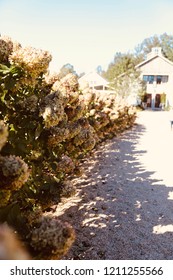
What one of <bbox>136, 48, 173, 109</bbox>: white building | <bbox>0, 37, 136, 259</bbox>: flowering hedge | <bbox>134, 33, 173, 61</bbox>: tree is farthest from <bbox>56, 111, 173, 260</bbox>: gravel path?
<bbox>134, 33, 173, 61</bbox>: tree

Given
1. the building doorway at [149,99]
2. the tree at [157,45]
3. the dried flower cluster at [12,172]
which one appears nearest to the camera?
the dried flower cluster at [12,172]

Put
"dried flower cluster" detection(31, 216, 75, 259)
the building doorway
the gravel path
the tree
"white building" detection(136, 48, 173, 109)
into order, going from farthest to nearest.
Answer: the tree, the building doorway, "white building" detection(136, 48, 173, 109), the gravel path, "dried flower cluster" detection(31, 216, 75, 259)

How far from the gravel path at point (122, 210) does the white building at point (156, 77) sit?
3787cm

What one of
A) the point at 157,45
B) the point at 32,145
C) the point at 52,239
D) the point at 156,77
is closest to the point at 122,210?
the point at 32,145

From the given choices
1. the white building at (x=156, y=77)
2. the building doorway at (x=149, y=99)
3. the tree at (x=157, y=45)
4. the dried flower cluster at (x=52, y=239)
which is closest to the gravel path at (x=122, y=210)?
the dried flower cluster at (x=52, y=239)

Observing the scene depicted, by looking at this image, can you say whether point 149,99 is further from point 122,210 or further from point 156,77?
point 122,210

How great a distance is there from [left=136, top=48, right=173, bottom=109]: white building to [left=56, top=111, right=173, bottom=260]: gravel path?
124 ft

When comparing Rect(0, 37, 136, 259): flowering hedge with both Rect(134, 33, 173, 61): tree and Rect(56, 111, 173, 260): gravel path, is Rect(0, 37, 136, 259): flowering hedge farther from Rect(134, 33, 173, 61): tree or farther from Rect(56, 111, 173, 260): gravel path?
Rect(134, 33, 173, 61): tree

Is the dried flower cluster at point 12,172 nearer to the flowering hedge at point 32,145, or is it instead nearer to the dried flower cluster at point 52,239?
the flowering hedge at point 32,145

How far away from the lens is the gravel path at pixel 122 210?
13.7ft

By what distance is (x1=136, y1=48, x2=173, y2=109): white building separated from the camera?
45594 millimetres

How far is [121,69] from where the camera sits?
4206cm

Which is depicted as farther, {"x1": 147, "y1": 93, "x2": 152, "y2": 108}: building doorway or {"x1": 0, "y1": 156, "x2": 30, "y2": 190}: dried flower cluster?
{"x1": 147, "y1": 93, "x2": 152, "y2": 108}: building doorway

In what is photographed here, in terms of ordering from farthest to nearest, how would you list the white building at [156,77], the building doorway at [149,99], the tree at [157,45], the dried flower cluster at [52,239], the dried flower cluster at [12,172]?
1. the tree at [157,45]
2. the building doorway at [149,99]
3. the white building at [156,77]
4. the dried flower cluster at [12,172]
5. the dried flower cluster at [52,239]
